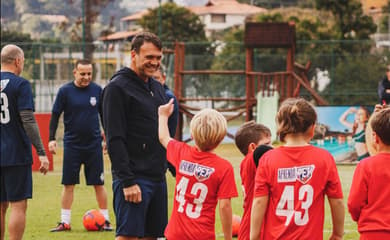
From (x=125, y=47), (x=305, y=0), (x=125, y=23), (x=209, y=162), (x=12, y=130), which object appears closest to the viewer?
(x=209, y=162)

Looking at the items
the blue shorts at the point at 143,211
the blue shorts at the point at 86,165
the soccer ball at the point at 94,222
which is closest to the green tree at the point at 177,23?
the blue shorts at the point at 86,165

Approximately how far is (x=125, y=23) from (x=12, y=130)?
3358 centimetres

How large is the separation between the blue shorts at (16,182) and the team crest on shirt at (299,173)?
3.70 meters

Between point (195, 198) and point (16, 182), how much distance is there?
2.98m

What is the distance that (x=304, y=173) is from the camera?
6090 mm

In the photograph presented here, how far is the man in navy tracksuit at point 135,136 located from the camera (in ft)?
22.8

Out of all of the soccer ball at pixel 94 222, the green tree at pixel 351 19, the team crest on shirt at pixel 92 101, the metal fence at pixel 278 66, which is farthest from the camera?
the green tree at pixel 351 19

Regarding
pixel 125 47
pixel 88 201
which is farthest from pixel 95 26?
pixel 88 201

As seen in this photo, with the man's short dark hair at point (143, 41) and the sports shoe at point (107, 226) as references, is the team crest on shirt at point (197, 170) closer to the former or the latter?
the man's short dark hair at point (143, 41)

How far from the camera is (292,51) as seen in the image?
2614cm

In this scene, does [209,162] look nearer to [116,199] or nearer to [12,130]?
[116,199]

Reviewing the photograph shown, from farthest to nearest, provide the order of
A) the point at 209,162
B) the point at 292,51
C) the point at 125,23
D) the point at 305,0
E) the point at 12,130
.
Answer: the point at 305,0 < the point at 125,23 < the point at 292,51 < the point at 12,130 < the point at 209,162

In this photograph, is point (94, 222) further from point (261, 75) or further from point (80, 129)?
point (261, 75)

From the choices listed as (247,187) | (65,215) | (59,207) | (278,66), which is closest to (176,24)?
(278,66)
